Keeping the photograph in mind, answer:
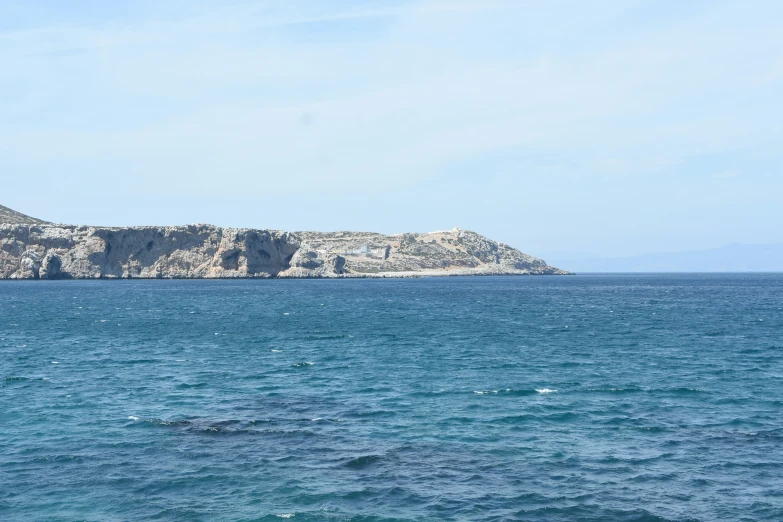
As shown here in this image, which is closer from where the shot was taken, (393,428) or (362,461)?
(362,461)

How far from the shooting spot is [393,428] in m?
30.8

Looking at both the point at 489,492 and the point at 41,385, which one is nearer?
the point at 489,492

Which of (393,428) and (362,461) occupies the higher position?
(393,428)

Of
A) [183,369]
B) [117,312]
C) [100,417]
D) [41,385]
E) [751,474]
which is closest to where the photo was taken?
[751,474]

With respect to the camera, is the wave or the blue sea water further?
the wave

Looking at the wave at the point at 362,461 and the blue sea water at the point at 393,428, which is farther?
the wave at the point at 362,461

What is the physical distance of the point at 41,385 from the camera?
40.9 meters

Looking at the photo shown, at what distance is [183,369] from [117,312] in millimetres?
53304

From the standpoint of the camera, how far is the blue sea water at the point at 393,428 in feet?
72.7

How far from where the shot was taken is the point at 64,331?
232 feet

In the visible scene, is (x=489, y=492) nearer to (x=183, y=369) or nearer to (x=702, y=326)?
(x=183, y=369)

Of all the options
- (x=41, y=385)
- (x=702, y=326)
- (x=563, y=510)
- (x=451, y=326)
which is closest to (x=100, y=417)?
(x=41, y=385)

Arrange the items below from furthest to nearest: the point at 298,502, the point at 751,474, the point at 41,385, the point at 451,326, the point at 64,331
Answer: the point at 451,326 < the point at 64,331 < the point at 41,385 < the point at 751,474 < the point at 298,502

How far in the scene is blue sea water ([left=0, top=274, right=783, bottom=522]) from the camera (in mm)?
22156
